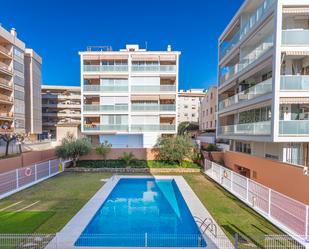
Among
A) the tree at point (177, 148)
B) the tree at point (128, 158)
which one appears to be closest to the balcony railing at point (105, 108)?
the tree at point (128, 158)

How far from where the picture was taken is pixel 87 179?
18.8 m

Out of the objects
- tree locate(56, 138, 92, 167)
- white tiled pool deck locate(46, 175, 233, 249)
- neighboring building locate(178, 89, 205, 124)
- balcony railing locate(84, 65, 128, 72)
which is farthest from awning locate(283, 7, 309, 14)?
neighboring building locate(178, 89, 205, 124)

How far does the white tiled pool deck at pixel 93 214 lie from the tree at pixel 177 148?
5241mm

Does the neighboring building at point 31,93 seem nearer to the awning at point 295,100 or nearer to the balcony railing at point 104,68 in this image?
the balcony railing at point 104,68

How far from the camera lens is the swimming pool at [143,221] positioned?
821 cm

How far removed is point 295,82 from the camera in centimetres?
1387

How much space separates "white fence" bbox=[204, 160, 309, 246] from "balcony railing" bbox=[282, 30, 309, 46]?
1007 centimetres

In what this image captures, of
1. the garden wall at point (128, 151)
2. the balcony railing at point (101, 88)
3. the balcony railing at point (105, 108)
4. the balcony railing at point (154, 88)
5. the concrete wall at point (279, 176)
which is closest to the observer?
the concrete wall at point (279, 176)

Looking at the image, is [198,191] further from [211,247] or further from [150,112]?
[150,112]

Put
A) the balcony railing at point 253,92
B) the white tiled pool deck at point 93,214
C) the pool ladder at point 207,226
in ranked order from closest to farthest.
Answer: the white tiled pool deck at point 93,214 < the pool ladder at point 207,226 < the balcony railing at point 253,92

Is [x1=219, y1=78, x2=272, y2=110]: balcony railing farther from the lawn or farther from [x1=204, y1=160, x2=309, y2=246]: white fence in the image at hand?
the lawn

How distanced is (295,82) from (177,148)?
12.7m

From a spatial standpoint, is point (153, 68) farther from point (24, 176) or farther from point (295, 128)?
point (24, 176)

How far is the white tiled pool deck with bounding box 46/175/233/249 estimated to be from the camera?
7.92m
